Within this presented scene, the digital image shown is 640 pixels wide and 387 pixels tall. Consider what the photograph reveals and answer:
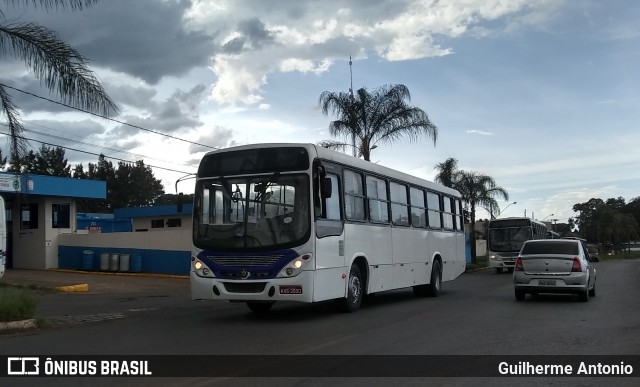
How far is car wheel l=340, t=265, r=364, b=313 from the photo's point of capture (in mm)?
12828

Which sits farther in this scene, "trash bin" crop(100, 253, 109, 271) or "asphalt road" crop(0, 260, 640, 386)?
"trash bin" crop(100, 253, 109, 271)

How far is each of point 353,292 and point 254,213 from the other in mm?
2969

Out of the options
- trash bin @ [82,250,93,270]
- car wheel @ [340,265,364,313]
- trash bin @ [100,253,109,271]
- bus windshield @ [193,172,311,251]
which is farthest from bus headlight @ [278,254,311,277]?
trash bin @ [82,250,93,270]

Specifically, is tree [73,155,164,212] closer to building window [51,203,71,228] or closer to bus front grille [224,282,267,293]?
building window [51,203,71,228]

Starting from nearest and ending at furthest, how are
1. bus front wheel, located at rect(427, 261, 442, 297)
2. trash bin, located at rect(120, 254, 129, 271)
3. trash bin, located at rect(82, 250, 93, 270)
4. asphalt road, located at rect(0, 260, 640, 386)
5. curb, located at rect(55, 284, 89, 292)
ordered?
1. asphalt road, located at rect(0, 260, 640, 386)
2. bus front wheel, located at rect(427, 261, 442, 297)
3. curb, located at rect(55, 284, 89, 292)
4. trash bin, located at rect(120, 254, 129, 271)
5. trash bin, located at rect(82, 250, 93, 270)

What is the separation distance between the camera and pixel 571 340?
380 inches

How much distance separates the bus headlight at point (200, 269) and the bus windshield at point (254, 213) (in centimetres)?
31

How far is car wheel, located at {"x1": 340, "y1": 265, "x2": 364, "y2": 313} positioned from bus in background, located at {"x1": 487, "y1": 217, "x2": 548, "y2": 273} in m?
22.6

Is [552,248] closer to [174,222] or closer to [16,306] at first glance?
[16,306]

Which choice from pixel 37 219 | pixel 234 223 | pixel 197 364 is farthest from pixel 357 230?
pixel 37 219

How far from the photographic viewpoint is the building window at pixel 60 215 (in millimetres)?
27844

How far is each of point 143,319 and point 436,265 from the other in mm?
9364

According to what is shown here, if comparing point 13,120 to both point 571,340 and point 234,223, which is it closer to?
point 234,223

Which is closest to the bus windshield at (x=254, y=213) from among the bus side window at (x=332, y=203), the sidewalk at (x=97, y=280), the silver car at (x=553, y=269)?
the bus side window at (x=332, y=203)
